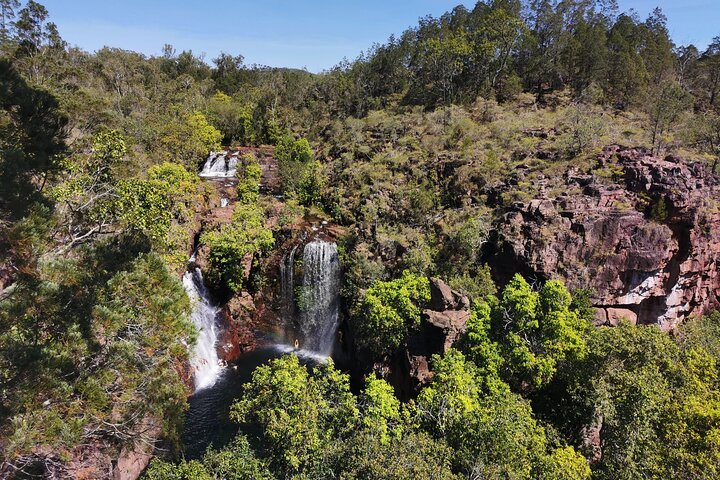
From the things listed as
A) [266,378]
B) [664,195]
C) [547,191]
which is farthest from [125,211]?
[664,195]

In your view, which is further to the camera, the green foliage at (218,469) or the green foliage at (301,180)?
the green foliage at (301,180)

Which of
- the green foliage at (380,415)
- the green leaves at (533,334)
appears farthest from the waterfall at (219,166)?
the green foliage at (380,415)

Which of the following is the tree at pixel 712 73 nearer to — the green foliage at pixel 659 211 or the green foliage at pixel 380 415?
the green foliage at pixel 659 211

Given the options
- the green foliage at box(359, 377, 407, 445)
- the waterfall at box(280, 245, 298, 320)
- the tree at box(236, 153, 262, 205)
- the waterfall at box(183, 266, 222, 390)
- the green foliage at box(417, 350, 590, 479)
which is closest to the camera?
the green foliage at box(417, 350, 590, 479)

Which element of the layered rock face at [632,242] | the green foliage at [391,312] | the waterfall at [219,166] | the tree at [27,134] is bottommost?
the green foliage at [391,312]

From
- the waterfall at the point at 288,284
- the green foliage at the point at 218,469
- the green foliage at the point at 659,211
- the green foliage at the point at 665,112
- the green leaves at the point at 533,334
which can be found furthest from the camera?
the green foliage at the point at 665,112

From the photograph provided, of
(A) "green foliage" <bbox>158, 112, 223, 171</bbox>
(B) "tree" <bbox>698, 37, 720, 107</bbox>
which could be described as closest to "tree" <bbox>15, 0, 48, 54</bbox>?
(A) "green foliage" <bbox>158, 112, 223, 171</bbox>

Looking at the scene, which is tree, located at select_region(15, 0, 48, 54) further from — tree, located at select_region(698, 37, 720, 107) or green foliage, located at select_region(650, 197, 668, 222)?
tree, located at select_region(698, 37, 720, 107)
